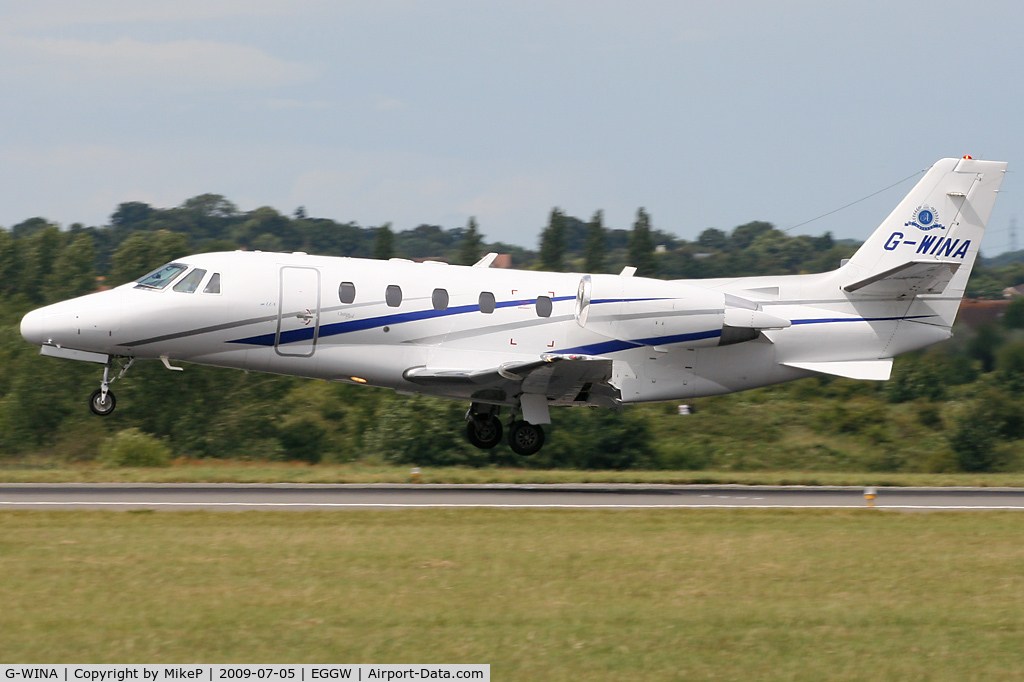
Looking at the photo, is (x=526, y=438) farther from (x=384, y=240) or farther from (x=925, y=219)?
(x=384, y=240)

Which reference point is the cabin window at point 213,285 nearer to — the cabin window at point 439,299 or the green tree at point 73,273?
the cabin window at point 439,299

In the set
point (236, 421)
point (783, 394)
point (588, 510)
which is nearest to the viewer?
point (588, 510)

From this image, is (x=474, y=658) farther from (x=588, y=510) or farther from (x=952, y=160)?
(x=952, y=160)

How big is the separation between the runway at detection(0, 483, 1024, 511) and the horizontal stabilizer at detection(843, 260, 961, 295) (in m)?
4.13

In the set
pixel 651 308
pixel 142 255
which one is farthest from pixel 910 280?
pixel 142 255

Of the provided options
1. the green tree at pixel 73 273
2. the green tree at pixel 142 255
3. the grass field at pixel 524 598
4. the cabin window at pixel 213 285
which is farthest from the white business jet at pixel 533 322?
the green tree at pixel 73 273

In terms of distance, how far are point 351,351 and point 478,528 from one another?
6780mm

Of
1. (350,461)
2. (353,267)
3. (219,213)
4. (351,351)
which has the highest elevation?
(219,213)

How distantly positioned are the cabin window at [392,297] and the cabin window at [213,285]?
10.2 ft

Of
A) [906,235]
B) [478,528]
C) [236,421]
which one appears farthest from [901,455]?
[478,528]

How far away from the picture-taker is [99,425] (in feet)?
139

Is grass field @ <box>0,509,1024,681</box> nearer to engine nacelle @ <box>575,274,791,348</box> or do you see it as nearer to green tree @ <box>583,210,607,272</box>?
engine nacelle @ <box>575,274,791,348</box>

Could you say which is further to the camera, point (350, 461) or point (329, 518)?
Result: point (350, 461)

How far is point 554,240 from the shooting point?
77.2 m
